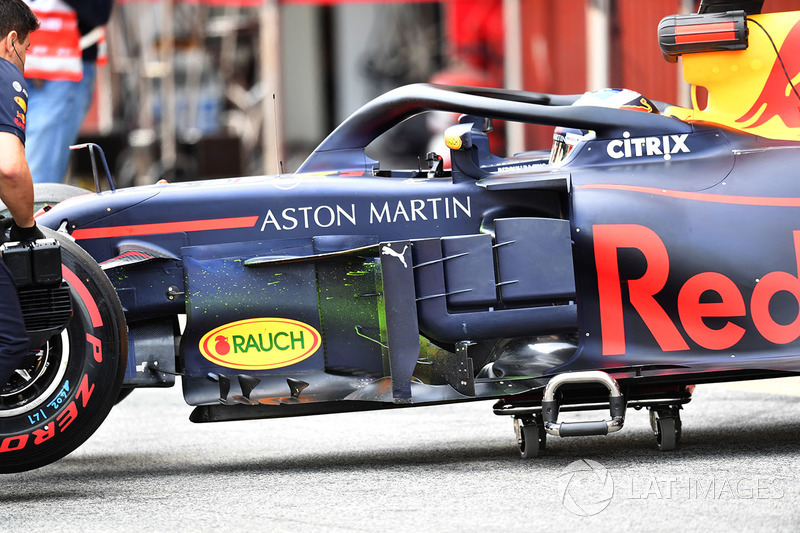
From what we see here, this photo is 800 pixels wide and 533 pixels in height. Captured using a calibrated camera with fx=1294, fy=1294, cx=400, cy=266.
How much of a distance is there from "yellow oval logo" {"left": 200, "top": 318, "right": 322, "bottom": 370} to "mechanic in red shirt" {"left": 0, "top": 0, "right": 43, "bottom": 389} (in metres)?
0.82

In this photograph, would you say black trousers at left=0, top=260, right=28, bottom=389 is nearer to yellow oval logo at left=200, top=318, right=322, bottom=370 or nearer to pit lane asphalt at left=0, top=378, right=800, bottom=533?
pit lane asphalt at left=0, top=378, right=800, bottom=533

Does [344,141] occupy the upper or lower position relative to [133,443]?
upper

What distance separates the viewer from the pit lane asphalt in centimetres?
382

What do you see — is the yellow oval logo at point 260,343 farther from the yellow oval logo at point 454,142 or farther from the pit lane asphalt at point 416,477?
the yellow oval logo at point 454,142

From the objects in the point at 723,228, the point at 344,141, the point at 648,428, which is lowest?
the point at 648,428

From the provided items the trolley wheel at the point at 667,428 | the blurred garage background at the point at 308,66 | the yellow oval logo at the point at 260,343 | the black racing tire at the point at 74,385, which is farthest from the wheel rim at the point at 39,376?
the blurred garage background at the point at 308,66

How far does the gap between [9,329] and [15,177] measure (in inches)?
19.7

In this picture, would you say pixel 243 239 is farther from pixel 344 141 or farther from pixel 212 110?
pixel 212 110

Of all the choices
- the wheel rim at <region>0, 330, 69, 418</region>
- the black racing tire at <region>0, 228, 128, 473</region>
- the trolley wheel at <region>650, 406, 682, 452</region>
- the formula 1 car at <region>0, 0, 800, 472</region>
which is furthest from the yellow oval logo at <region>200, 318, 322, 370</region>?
the trolley wheel at <region>650, 406, 682, 452</region>

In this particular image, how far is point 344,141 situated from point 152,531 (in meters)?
1.99

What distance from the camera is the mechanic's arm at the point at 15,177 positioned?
412 centimetres

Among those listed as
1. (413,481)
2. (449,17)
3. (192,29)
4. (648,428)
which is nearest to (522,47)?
(449,17)

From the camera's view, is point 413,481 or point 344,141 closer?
point 413,481

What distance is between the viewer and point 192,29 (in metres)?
19.2
